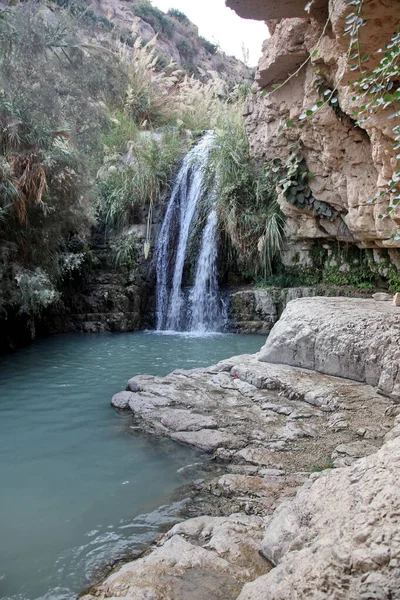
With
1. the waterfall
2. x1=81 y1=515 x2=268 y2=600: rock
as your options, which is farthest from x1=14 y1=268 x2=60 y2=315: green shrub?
x1=81 y1=515 x2=268 y2=600: rock

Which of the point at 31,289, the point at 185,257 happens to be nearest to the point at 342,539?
the point at 31,289

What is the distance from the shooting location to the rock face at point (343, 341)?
4.61m

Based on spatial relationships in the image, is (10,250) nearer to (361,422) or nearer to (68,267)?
(68,267)

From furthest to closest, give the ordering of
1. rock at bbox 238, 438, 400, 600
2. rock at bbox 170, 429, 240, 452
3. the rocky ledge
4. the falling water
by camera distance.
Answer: the falling water, rock at bbox 170, 429, 240, 452, the rocky ledge, rock at bbox 238, 438, 400, 600

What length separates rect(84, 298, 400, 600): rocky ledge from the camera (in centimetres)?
158

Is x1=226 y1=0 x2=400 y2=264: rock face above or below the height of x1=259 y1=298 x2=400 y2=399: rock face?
above

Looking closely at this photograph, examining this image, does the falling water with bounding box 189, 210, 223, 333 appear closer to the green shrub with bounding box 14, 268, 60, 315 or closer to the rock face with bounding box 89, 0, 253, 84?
the green shrub with bounding box 14, 268, 60, 315

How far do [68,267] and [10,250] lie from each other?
2.38m

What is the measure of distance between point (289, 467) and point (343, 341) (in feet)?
6.33

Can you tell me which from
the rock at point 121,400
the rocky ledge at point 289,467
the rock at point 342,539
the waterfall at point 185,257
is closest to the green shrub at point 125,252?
the waterfall at point 185,257

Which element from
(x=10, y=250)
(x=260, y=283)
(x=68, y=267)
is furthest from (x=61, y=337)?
(x=260, y=283)

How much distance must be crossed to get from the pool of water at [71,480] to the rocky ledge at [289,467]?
10.5 inches

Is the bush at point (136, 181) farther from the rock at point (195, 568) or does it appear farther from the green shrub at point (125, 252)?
the rock at point (195, 568)

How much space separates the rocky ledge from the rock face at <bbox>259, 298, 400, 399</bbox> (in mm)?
14
